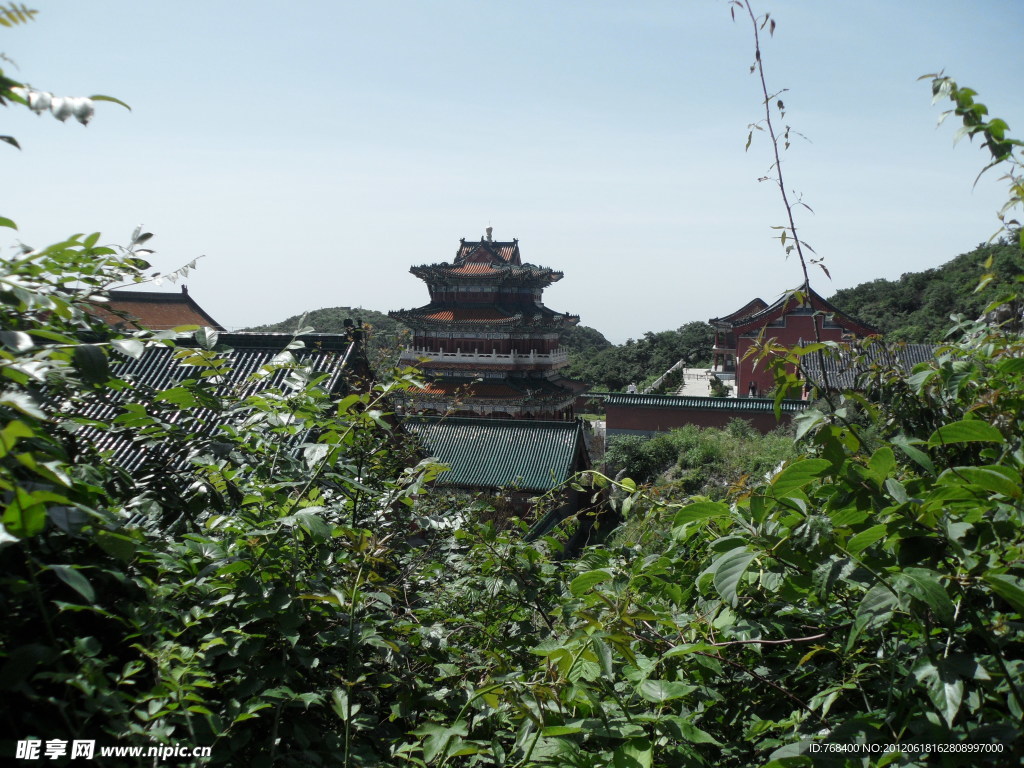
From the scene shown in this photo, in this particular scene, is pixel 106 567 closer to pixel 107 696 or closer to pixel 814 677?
pixel 107 696

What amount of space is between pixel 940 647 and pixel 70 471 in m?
1.49

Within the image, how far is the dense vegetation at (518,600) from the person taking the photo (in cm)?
99

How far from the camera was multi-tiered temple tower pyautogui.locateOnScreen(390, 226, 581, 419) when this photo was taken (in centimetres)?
2405

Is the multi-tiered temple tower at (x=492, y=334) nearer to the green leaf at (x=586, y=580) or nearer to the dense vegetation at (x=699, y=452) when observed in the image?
the dense vegetation at (x=699, y=452)

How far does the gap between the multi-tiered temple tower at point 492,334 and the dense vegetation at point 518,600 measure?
70.6 feet

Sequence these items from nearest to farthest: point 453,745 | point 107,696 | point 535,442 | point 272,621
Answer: point 107,696 < point 453,745 < point 272,621 < point 535,442

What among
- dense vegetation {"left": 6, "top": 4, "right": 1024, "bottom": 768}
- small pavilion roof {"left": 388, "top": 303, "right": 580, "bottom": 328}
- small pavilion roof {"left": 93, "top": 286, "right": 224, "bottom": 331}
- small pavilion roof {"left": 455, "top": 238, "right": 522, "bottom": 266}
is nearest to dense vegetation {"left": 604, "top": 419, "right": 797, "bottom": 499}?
small pavilion roof {"left": 388, "top": 303, "right": 580, "bottom": 328}

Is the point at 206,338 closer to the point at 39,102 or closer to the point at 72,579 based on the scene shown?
the point at 39,102

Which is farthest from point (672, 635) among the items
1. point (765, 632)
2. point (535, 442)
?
point (535, 442)

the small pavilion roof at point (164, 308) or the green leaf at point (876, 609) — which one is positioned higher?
the small pavilion roof at point (164, 308)

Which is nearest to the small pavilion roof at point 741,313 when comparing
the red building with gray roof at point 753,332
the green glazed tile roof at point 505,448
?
the red building with gray roof at point 753,332

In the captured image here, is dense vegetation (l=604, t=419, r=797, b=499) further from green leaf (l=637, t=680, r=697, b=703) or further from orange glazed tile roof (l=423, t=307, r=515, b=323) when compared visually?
green leaf (l=637, t=680, r=697, b=703)

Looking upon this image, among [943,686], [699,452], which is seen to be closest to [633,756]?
[943,686]

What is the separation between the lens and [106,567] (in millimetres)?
1281
